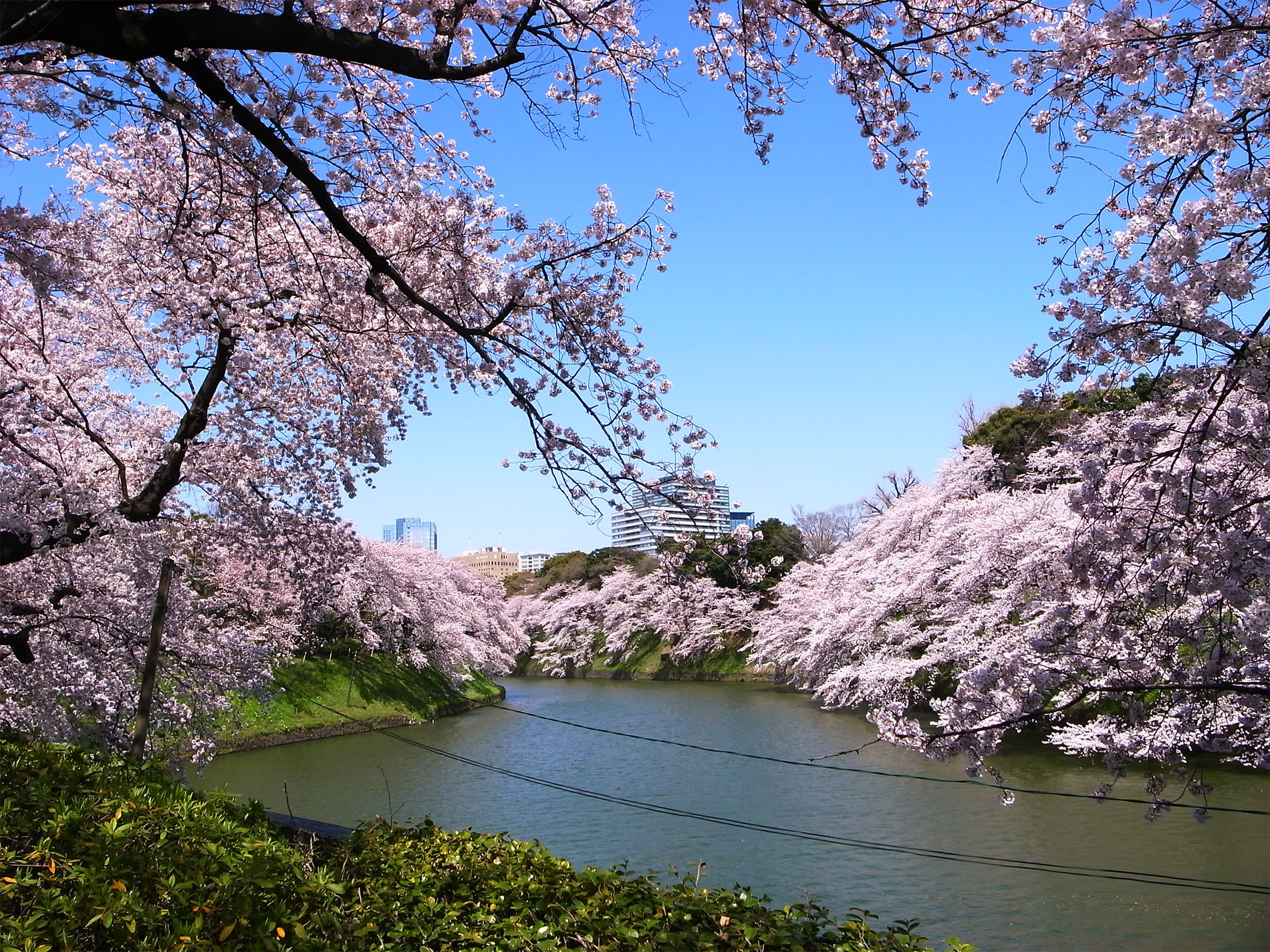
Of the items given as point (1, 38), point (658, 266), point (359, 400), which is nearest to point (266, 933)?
point (1, 38)

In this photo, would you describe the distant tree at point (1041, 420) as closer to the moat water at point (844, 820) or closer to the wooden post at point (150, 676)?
the moat water at point (844, 820)

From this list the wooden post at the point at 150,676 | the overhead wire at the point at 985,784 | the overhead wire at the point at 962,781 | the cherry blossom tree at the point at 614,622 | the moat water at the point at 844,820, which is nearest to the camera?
the overhead wire at the point at 985,784

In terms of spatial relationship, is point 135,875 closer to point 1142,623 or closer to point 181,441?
point 181,441

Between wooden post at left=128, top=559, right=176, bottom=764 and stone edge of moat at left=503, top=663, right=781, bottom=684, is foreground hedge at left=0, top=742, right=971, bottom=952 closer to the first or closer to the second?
wooden post at left=128, top=559, right=176, bottom=764

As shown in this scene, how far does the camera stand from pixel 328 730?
58.7 feet

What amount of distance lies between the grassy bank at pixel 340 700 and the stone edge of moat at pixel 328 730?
0.02 metres

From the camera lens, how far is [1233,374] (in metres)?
3.34

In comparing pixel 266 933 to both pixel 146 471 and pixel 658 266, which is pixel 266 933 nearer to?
pixel 658 266

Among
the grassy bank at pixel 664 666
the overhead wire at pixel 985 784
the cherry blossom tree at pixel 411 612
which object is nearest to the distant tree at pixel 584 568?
the grassy bank at pixel 664 666

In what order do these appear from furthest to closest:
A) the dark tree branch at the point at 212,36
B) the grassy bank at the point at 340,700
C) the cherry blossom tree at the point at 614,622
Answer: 1. the cherry blossom tree at the point at 614,622
2. the grassy bank at the point at 340,700
3. the dark tree branch at the point at 212,36

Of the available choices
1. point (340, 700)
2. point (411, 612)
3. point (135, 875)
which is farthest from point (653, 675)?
point (135, 875)

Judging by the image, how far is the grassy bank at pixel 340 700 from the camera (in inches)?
653

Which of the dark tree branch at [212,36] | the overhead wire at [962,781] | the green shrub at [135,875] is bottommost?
the overhead wire at [962,781]

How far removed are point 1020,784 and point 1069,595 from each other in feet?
18.4
